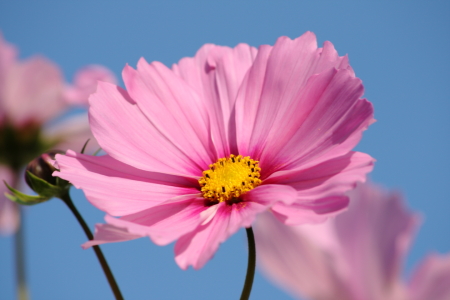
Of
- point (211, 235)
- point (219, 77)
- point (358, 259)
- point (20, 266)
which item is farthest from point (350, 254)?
point (20, 266)

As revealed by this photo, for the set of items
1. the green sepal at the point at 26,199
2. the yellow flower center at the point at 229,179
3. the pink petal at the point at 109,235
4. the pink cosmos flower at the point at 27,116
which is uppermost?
the pink cosmos flower at the point at 27,116

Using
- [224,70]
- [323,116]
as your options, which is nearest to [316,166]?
[323,116]

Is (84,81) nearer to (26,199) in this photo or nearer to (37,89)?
(37,89)

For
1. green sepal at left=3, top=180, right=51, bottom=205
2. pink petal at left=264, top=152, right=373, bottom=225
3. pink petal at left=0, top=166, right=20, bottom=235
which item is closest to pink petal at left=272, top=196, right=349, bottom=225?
pink petal at left=264, top=152, right=373, bottom=225

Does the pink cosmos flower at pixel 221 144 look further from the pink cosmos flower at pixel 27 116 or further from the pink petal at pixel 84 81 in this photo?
the pink cosmos flower at pixel 27 116

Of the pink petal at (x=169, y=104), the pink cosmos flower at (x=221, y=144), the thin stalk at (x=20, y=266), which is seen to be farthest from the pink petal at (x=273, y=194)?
the thin stalk at (x=20, y=266)

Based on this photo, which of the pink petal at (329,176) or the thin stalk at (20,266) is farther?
the thin stalk at (20,266)
